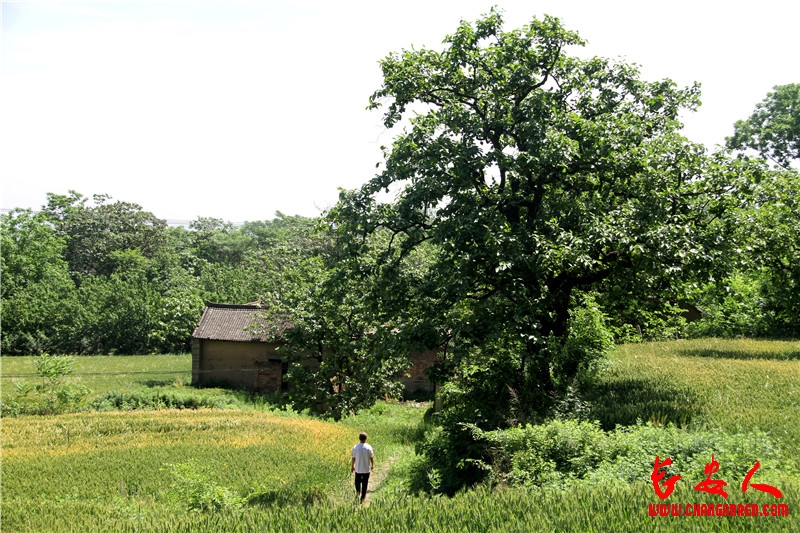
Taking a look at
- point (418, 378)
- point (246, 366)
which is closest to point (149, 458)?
point (418, 378)

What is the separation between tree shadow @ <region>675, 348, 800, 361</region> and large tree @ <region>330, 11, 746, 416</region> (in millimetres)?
7002

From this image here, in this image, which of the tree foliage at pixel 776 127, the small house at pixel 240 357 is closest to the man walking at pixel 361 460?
the small house at pixel 240 357

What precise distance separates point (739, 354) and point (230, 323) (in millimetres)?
29495

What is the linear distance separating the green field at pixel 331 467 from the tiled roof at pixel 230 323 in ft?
39.2

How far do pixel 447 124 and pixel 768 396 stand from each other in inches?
386

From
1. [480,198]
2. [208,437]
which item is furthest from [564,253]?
[208,437]

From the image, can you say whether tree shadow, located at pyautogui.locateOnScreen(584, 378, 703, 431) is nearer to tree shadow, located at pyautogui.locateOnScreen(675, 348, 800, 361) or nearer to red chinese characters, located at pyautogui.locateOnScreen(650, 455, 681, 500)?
red chinese characters, located at pyautogui.locateOnScreen(650, 455, 681, 500)

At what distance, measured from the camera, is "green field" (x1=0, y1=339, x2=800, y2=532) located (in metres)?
8.07

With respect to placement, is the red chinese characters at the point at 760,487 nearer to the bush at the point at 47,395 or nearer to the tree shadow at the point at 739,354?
the tree shadow at the point at 739,354

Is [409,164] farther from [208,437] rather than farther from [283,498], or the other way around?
[208,437]

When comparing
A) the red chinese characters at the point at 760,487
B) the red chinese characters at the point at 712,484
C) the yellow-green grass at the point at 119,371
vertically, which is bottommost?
the yellow-green grass at the point at 119,371

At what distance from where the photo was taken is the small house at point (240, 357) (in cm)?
3669

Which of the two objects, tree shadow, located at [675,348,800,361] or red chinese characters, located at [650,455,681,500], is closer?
red chinese characters, located at [650,455,681,500]

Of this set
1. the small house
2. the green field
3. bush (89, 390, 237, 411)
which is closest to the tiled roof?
the small house
